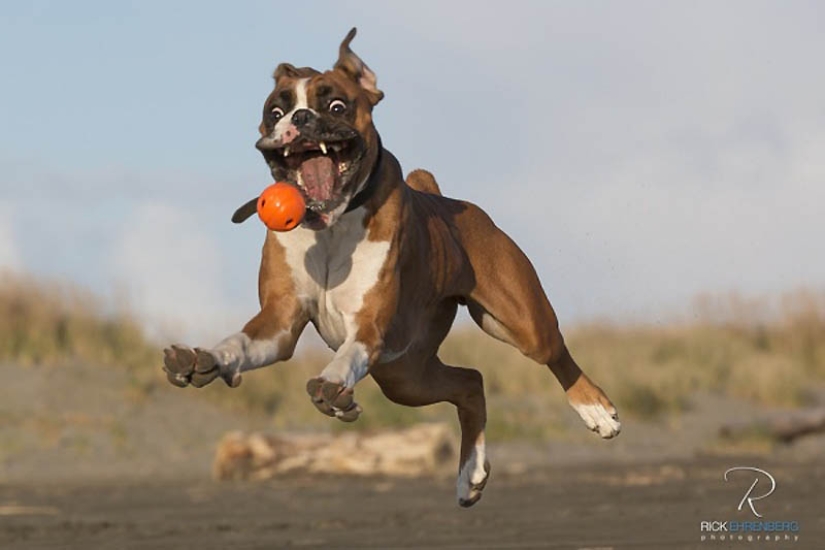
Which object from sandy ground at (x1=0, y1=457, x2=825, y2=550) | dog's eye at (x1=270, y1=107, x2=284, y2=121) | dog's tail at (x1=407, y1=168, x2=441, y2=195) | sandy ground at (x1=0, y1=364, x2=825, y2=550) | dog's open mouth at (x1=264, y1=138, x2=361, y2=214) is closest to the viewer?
dog's open mouth at (x1=264, y1=138, x2=361, y2=214)

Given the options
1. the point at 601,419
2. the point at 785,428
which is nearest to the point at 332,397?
the point at 601,419

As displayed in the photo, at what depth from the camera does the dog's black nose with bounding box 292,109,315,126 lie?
8.75 meters

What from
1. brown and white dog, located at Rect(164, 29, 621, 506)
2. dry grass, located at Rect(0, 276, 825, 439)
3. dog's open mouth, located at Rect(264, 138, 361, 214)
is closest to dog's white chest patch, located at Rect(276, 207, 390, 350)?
brown and white dog, located at Rect(164, 29, 621, 506)

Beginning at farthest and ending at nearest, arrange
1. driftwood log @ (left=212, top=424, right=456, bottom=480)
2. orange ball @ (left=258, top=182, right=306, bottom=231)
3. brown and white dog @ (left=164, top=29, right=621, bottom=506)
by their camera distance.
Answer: driftwood log @ (left=212, top=424, right=456, bottom=480) → brown and white dog @ (left=164, top=29, right=621, bottom=506) → orange ball @ (left=258, top=182, right=306, bottom=231)

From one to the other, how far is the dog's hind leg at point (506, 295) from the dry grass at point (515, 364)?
41.8 ft

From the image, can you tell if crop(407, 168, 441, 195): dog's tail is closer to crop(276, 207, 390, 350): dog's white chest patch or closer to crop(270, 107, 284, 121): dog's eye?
crop(276, 207, 390, 350): dog's white chest patch

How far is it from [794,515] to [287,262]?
6.97 metres

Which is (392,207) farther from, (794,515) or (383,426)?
(383,426)

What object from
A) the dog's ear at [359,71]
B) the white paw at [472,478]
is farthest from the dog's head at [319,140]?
the white paw at [472,478]

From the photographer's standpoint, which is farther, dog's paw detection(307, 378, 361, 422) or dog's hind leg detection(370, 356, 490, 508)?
dog's hind leg detection(370, 356, 490, 508)

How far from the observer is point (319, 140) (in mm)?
8750

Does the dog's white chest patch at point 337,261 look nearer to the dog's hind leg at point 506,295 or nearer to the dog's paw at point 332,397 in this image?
the dog's paw at point 332,397

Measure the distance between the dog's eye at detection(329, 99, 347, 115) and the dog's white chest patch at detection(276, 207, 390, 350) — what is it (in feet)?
1.80

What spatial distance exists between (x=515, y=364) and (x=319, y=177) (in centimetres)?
1881
